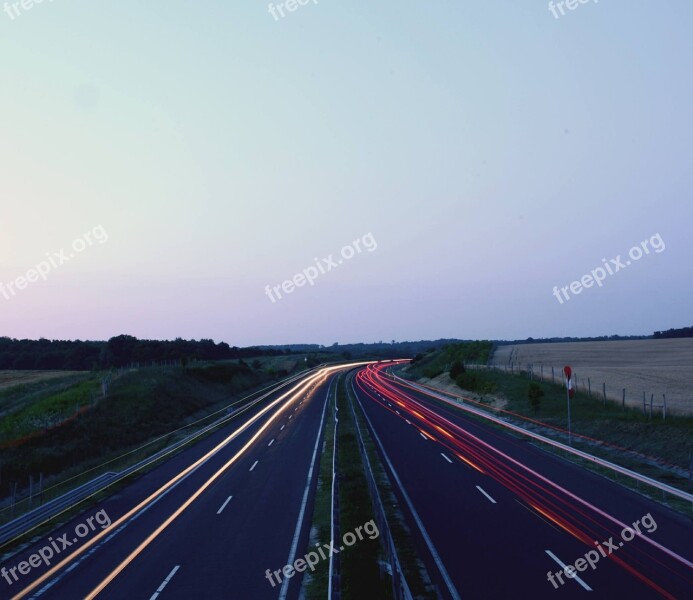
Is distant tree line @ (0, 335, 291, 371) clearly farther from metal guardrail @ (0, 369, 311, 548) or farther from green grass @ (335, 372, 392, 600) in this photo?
green grass @ (335, 372, 392, 600)

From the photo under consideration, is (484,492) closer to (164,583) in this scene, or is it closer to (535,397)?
(164,583)

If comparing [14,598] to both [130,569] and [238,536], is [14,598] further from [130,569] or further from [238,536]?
[238,536]

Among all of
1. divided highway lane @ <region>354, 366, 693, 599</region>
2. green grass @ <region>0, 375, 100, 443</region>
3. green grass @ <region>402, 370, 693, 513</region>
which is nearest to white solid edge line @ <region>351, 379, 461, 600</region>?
divided highway lane @ <region>354, 366, 693, 599</region>

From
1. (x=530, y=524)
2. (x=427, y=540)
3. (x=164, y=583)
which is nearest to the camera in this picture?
(x=164, y=583)

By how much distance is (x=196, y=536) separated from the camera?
19.3m

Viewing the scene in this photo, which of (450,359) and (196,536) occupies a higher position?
(196,536)

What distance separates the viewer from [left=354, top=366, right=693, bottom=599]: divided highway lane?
44.5 ft

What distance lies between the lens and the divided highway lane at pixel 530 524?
44.5 feet

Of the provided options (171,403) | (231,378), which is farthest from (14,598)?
(231,378)

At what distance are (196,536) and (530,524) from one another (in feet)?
32.6

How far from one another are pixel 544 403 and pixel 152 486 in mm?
29863

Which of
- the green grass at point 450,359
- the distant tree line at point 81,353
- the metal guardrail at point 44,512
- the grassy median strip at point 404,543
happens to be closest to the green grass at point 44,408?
the metal guardrail at point 44,512

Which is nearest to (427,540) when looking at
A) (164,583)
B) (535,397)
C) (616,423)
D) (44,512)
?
(164,583)

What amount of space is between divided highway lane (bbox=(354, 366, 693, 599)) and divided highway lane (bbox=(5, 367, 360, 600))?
13.9 ft
